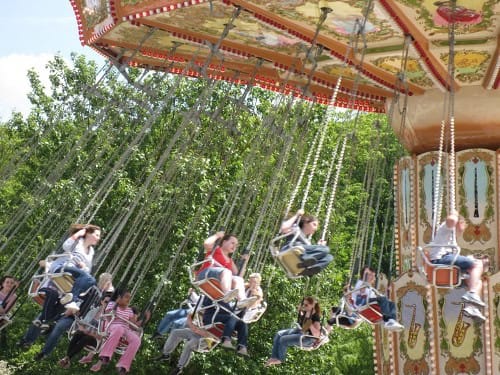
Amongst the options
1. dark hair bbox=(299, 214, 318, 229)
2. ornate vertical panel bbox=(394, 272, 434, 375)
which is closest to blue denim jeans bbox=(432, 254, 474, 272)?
dark hair bbox=(299, 214, 318, 229)

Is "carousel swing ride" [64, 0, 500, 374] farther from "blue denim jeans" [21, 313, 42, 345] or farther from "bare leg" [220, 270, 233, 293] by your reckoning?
"blue denim jeans" [21, 313, 42, 345]

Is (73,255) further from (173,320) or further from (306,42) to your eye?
(306,42)

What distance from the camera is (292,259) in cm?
1059

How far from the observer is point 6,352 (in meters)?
24.5

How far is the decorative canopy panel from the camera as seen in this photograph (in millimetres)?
12211

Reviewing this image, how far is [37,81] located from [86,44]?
44.7 feet

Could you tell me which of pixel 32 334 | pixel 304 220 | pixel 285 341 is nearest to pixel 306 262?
pixel 304 220

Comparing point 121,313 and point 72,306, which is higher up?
point 121,313

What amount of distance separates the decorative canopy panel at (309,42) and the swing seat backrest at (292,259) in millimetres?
2755

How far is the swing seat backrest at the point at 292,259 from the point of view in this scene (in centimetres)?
1054

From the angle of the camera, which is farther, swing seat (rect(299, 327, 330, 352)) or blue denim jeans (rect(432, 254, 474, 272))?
swing seat (rect(299, 327, 330, 352))

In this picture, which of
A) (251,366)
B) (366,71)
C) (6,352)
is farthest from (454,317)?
(6,352)

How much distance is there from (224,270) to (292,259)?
89 centimetres

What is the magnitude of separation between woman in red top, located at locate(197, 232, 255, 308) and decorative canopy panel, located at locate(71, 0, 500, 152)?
2.43 metres
